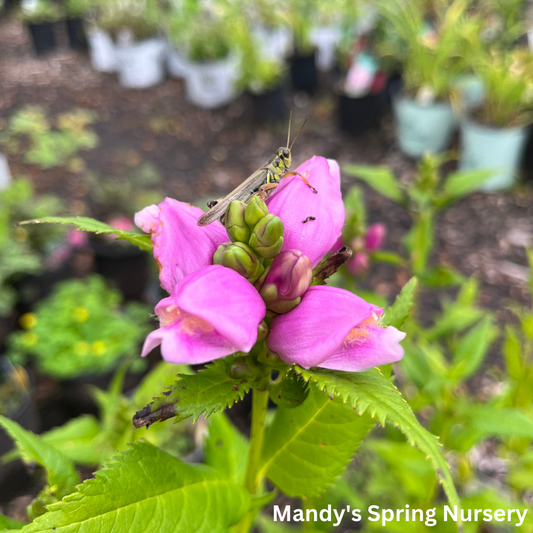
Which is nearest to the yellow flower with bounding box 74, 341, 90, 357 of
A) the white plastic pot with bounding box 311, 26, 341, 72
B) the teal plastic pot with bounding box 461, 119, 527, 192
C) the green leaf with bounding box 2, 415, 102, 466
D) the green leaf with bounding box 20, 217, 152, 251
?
the green leaf with bounding box 2, 415, 102, 466

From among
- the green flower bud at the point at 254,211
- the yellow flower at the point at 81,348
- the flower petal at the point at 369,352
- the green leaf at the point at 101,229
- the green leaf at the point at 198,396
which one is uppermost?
the green flower bud at the point at 254,211

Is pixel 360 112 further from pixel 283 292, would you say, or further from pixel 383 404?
pixel 383 404

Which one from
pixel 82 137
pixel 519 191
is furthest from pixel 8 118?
pixel 519 191

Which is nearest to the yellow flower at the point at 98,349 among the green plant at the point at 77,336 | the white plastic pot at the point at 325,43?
the green plant at the point at 77,336

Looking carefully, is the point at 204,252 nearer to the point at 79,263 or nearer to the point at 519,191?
the point at 79,263

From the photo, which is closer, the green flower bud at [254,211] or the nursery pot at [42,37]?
the green flower bud at [254,211]

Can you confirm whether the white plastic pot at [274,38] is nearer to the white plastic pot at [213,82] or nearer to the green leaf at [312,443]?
the white plastic pot at [213,82]
